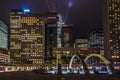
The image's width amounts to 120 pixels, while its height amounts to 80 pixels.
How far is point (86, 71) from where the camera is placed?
10325cm
